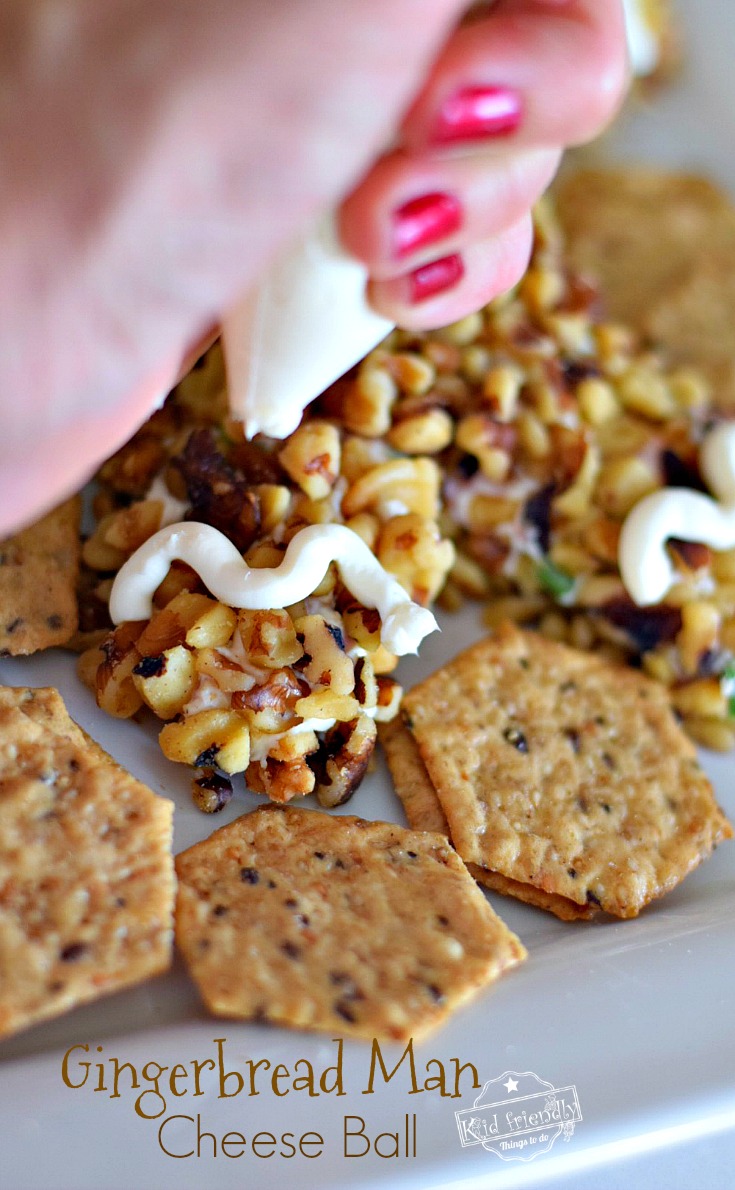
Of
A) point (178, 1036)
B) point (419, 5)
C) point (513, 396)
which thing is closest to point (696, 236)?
point (513, 396)

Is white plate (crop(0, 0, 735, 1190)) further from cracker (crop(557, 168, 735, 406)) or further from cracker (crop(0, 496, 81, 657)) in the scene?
cracker (crop(557, 168, 735, 406))

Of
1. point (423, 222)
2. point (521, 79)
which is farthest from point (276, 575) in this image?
point (521, 79)

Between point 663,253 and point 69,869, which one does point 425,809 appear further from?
point 663,253

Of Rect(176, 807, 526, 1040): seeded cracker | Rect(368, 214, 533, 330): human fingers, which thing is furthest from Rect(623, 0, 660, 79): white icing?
Rect(176, 807, 526, 1040): seeded cracker

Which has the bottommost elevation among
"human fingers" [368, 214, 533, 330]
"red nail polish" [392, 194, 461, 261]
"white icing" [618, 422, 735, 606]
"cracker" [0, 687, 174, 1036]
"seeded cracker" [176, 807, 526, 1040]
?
"white icing" [618, 422, 735, 606]

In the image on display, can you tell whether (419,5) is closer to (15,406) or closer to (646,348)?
(15,406)

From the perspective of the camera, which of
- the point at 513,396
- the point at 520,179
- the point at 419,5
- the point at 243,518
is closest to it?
the point at 419,5
